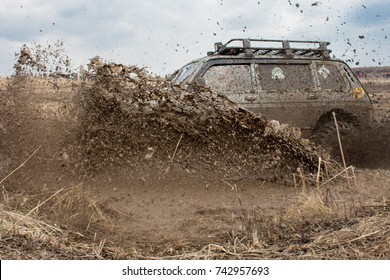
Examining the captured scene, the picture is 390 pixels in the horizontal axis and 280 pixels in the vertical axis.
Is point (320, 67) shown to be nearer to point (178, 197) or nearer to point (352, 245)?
point (178, 197)

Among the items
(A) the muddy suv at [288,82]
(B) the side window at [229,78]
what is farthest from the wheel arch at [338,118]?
(B) the side window at [229,78]

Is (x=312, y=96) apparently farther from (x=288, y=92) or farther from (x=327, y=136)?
(x=327, y=136)

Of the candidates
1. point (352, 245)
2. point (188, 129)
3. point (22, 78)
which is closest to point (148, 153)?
point (188, 129)

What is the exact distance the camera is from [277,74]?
295 inches

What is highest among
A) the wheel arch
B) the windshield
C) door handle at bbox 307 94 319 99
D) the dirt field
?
the windshield

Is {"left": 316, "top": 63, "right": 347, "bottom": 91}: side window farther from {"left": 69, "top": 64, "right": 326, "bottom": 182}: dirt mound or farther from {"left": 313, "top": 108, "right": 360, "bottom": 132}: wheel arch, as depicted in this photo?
{"left": 69, "top": 64, "right": 326, "bottom": 182}: dirt mound

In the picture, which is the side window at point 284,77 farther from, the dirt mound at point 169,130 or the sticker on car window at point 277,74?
the dirt mound at point 169,130

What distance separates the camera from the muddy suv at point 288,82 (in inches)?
278

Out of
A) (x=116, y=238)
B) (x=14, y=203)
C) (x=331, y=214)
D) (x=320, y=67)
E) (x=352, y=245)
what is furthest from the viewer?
(x=320, y=67)

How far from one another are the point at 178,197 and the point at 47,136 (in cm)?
196

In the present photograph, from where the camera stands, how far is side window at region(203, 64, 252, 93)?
6953mm

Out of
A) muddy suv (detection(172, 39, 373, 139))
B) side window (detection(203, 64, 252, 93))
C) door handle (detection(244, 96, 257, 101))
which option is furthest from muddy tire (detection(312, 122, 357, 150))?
side window (detection(203, 64, 252, 93))

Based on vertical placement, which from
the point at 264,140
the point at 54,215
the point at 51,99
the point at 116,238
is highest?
the point at 51,99

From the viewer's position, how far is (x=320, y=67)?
786 cm
